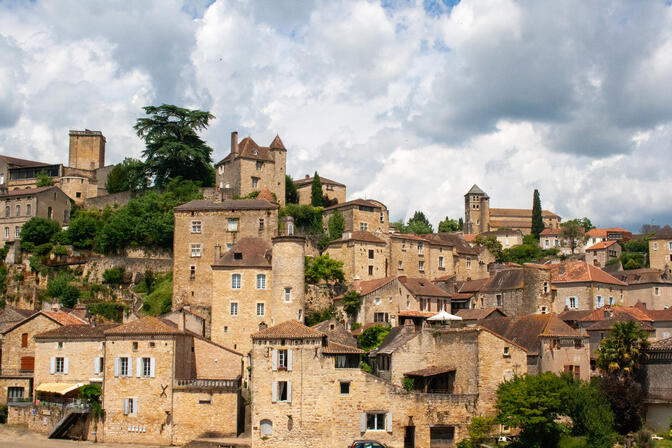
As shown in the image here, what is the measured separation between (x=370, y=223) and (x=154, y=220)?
2381 cm

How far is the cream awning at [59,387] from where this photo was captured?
49.7 meters

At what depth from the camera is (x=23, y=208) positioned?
269ft

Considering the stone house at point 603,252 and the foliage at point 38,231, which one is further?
the stone house at point 603,252

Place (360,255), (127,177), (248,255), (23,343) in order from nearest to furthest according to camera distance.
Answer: (23,343)
(248,255)
(360,255)
(127,177)

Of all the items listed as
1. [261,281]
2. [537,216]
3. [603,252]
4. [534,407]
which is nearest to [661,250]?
[603,252]

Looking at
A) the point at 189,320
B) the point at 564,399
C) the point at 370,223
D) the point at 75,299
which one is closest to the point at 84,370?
the point at 189,320

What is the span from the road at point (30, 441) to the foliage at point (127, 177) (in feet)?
130

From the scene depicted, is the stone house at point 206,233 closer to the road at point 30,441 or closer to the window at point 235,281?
the window at point 235,281

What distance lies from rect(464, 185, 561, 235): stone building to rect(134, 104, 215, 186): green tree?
234 feet

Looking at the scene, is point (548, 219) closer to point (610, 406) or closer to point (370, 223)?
point (370, 223)

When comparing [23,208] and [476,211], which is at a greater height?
[476,211]

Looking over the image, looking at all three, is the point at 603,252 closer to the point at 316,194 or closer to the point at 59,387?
the point at 316,194

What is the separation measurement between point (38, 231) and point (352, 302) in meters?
34.7

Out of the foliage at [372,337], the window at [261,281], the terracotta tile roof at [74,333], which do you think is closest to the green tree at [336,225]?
the window at [261,281]
